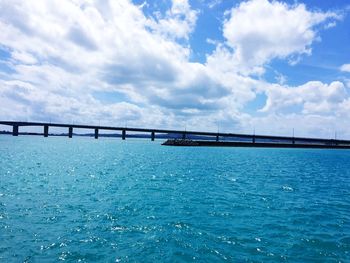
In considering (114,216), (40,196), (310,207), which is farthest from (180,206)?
(40,196)

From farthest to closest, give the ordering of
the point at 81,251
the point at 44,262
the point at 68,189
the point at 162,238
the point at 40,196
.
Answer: the point at 68,189
the point at 40,196
the point at 162,238
the point at 81,251
the point at 44,262

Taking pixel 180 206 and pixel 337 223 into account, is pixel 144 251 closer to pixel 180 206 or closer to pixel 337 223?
pixel 180 206

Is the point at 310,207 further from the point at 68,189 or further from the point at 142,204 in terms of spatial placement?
the point at 68,189

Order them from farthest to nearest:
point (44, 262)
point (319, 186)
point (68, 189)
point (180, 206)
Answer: point (319, 186)
point (68, 189)
point (180, 206)
point (44, 262)

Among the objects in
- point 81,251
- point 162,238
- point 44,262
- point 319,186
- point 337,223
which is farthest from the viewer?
point 319,186

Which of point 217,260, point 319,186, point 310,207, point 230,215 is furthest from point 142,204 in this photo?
point 319,186

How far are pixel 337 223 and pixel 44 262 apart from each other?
18.7 meters

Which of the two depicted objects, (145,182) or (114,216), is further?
(145,182)

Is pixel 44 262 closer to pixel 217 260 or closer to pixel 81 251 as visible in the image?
pixel 81 251

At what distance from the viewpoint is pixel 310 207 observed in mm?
23656

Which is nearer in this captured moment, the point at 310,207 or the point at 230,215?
the point at 230,215

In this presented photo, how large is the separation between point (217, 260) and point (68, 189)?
825 inches

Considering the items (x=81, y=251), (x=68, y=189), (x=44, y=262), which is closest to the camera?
(x=44, y=262)

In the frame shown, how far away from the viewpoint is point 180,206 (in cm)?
2303
